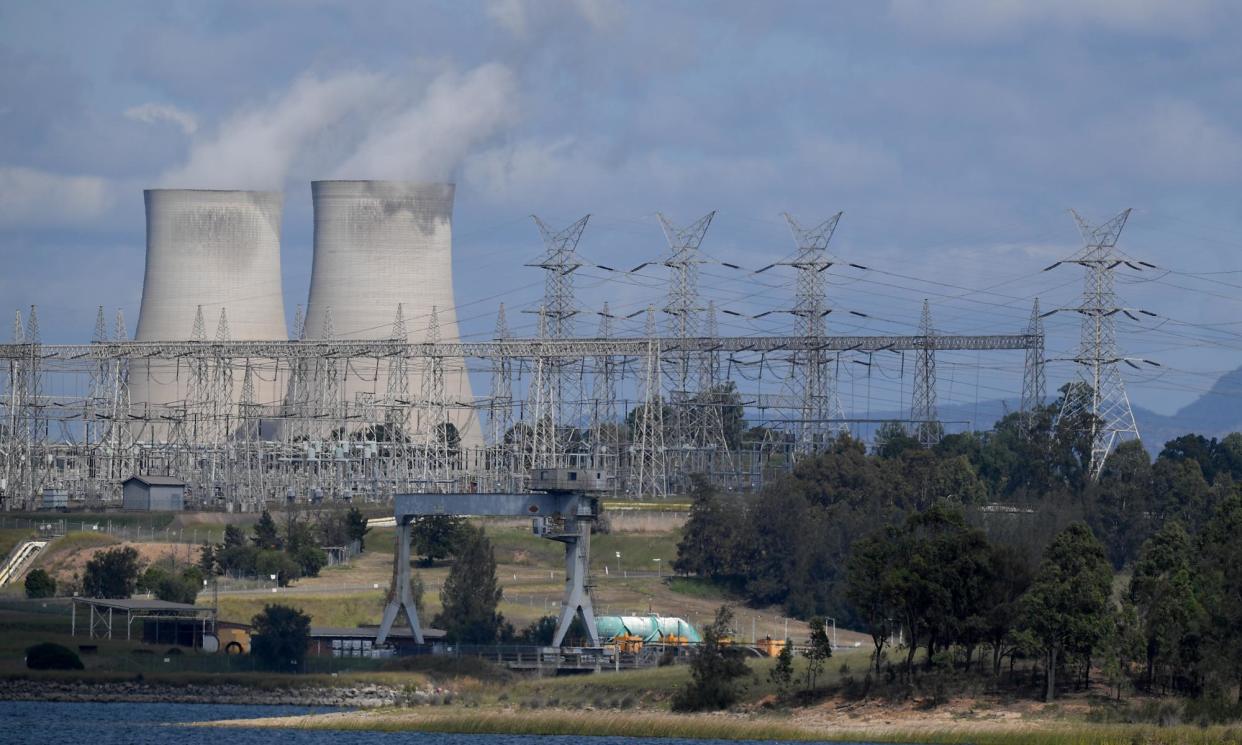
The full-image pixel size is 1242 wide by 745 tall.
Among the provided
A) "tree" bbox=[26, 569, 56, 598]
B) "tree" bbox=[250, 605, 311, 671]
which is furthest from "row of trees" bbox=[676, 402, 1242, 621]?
"tree" bbox=[26, 569, 56, 598]

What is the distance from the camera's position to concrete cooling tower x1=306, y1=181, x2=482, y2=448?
8606cm

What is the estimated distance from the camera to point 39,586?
2333 inches

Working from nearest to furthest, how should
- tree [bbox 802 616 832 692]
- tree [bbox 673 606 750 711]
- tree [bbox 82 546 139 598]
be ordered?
tree [bbox 673 606 750 711], tree [bbox 802 616 832 692], tree [bbox 82 546 139 598]

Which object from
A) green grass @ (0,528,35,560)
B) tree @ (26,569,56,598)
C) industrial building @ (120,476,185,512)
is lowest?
tree @ (26,569,56,598)

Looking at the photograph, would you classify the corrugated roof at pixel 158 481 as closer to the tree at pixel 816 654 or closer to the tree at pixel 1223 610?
the tree at pixel 816 654

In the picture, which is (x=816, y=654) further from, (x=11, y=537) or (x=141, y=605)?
(x=11, y=537)

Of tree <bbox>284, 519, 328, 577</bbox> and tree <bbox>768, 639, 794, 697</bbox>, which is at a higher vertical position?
tree <bbox>284, 519, 328, 577</bbox>

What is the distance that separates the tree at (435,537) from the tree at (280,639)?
18653mm

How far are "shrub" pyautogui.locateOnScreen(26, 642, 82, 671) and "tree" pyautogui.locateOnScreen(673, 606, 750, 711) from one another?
1492 centimetres

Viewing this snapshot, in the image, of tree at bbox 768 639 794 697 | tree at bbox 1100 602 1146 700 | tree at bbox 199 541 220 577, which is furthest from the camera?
tree at bbox 199 541 220 577

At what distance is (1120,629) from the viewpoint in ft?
131

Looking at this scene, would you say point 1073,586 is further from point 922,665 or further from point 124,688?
point 124,688

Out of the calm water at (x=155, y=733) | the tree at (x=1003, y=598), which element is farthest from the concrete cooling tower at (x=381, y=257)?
the tree at (x=1003, y=598)

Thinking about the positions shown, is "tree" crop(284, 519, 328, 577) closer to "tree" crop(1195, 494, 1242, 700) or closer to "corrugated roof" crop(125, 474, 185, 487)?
"corrugated roof" crop(125, 474, 185, 487)
